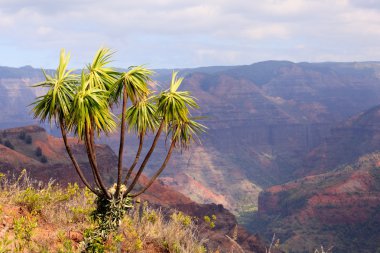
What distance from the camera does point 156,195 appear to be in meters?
76.8

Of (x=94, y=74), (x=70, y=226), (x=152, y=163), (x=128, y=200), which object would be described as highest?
(x=94, y=74)

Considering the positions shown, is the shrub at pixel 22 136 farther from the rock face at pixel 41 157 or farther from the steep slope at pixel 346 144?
the steep slope at pixel 346 144

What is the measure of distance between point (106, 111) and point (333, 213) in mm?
90372

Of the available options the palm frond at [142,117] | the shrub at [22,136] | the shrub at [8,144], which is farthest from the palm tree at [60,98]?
the shrub at [22,136]

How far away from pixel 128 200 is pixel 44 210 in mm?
1966

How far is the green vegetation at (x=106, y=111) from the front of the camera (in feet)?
26.2

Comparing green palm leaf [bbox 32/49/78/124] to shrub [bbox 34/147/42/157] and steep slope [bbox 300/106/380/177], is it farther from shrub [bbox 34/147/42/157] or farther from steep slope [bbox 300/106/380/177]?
steep slope [bbox 300/106/380/177]

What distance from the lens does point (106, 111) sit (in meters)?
8.22

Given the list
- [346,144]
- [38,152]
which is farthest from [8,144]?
[346,144]

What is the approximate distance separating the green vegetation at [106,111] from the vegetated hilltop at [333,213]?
6844 centimetres

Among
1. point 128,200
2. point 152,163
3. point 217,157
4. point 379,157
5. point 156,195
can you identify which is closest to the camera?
point 128,200

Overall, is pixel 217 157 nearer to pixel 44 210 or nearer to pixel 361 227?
pixel 361 227

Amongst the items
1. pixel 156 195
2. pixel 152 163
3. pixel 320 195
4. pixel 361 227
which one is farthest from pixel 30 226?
pixel 152 163

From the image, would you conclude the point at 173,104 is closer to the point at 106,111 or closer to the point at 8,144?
the point at 106,111
